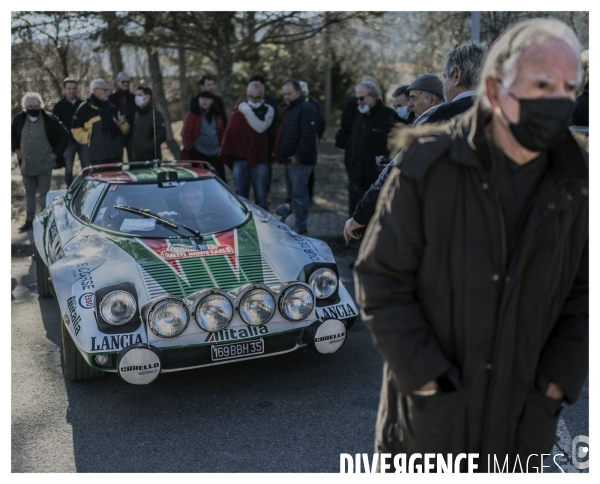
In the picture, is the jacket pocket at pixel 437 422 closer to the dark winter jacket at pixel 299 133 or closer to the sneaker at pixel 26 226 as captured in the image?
the dark winter jacket at pixel 299 133

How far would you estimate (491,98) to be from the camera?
2.01m

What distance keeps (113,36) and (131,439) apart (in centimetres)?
1198

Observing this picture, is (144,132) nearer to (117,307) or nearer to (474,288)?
(117,307)

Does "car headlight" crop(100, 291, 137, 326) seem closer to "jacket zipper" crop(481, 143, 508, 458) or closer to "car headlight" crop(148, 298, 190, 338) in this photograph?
"car headlight" crop(148, 298, 190, 338)

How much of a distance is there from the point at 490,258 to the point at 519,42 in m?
0.60

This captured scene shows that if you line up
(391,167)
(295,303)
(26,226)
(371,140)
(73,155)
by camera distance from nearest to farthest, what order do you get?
(391,167), (295,303), (371,140), (26,226), (73,155)

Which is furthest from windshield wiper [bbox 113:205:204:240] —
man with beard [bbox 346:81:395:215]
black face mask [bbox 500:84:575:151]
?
black face mask [bbox 500:84:575:151]

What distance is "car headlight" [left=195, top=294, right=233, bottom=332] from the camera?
181 inches

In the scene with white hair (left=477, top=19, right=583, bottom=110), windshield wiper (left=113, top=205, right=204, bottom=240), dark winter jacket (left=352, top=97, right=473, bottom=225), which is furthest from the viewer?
windshield wiper (left=113, top=205, right=204, bottom=240)

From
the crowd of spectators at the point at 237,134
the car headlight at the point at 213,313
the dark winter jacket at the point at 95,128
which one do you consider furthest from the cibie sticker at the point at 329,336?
the dark winter jacket at the point at 95,128

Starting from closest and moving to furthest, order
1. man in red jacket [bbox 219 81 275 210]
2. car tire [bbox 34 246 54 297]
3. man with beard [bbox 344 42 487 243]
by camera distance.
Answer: man with beard [bbox 344 42 487 243] → car tire [bbox 34 246 54 297] → man in red jacket [bbox 219 81 275 210]

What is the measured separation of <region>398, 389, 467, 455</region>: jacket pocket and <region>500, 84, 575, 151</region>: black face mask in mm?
752

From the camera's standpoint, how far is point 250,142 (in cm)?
998

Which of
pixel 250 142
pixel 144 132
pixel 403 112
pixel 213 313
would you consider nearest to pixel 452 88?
pixel 213 313
